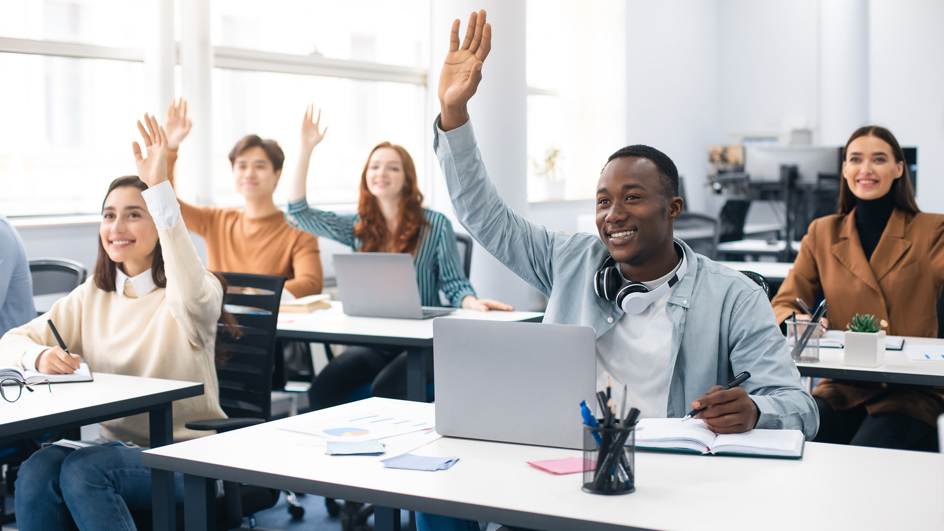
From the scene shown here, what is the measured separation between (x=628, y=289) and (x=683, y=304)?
116 millimetres

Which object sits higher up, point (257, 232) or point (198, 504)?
point (257, 232)

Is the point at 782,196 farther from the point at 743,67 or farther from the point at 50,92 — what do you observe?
the point at 50,92

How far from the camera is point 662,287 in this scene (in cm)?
177

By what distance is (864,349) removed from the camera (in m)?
2.32

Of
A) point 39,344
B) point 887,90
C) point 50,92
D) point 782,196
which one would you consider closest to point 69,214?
point 50,92

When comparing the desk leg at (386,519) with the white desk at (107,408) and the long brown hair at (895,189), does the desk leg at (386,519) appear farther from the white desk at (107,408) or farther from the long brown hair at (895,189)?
the long brown hair at (895,189)

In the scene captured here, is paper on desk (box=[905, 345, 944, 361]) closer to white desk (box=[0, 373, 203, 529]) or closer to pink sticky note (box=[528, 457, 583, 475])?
pink sticky note (box=[528, 457, 583, 475])

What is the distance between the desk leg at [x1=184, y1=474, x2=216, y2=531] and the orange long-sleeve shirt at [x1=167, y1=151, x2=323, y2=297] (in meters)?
2.21

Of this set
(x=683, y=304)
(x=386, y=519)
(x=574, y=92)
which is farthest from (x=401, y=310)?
(x=574, y=92)

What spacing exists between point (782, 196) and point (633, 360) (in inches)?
203

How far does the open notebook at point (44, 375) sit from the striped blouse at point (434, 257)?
5.15ft

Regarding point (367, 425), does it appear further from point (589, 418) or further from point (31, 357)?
point (31, 357)

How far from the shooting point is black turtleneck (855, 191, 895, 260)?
2.91 m

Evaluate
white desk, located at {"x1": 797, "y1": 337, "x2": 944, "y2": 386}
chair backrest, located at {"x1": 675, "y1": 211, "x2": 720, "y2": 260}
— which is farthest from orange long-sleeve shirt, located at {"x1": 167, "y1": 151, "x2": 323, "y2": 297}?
chair backrest, located at {"x1": 675, "y1": 211, "x2": 720, "y2": 260}
